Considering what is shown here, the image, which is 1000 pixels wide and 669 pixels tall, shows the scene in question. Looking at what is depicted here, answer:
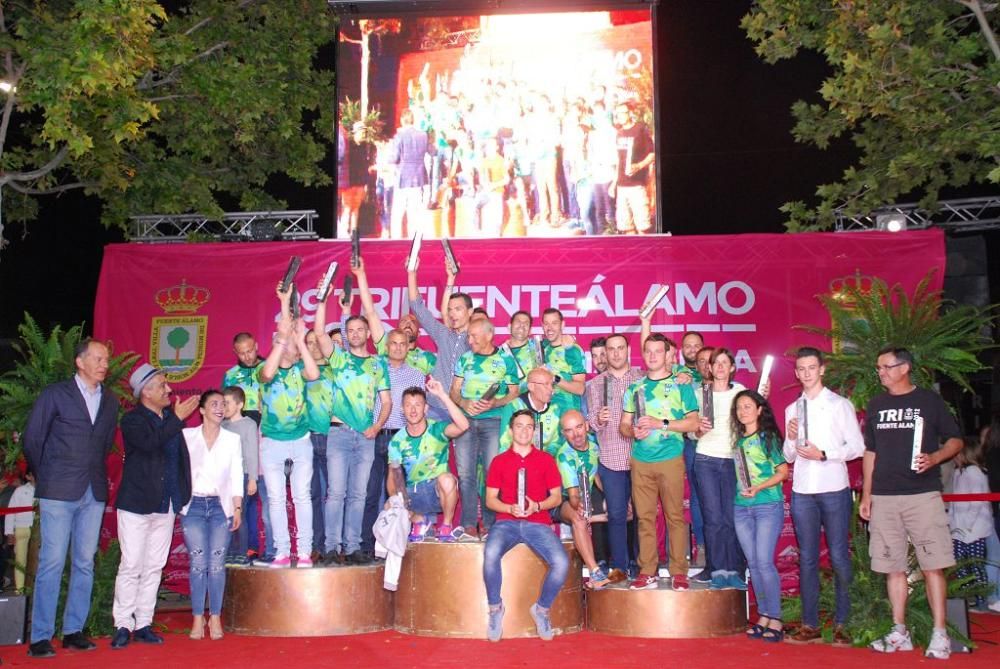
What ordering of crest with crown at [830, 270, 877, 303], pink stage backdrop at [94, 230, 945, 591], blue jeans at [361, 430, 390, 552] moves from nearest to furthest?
blue jeans at [361, 430, 390, 552] → crest with crown at [830, 270, 877, 303] → pink stage backdrop at [94, 230, 945, 591]

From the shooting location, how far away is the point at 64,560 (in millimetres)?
6719

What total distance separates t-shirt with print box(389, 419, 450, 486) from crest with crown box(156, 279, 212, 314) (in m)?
3.61

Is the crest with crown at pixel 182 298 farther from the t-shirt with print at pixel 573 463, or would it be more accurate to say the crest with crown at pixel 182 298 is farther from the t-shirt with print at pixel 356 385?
the t-shirt with print at pixel 573 463

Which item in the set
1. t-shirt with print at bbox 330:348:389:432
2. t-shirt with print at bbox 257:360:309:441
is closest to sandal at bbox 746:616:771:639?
t-shirt with print at bbox 330:348:389:432

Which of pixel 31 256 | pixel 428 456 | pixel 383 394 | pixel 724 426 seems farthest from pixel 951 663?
pixel 31 256

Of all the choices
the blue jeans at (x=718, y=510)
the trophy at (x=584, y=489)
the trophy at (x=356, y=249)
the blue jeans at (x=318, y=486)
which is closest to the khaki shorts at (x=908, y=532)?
the blue jeans at (x=718, y=510)

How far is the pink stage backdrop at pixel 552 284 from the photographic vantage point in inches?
384

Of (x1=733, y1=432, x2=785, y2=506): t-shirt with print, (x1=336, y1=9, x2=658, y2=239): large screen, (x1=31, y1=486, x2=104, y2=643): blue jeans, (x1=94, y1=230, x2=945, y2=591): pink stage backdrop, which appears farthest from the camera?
(x1=336, y1=9, x2=658, y2=239): large screen

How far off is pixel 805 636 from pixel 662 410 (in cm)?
169

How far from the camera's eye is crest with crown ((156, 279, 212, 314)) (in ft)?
33.2

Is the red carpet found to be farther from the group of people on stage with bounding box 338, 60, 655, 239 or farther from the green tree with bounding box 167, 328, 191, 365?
the group of people on stage with bounding box 338, 60, 655, 239

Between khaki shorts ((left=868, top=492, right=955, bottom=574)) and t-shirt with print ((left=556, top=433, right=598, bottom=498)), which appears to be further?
t-shirt with print ((left=556, top=433, right=598, bottom=498))

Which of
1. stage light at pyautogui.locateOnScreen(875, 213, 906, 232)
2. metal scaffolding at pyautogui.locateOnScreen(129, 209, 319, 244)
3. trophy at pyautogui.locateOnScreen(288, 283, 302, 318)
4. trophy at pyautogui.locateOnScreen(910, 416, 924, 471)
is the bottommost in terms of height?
trophy at pyautogui.locateOnScreen(910, 416, 924, 471)

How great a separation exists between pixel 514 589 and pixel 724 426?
5.89ft
